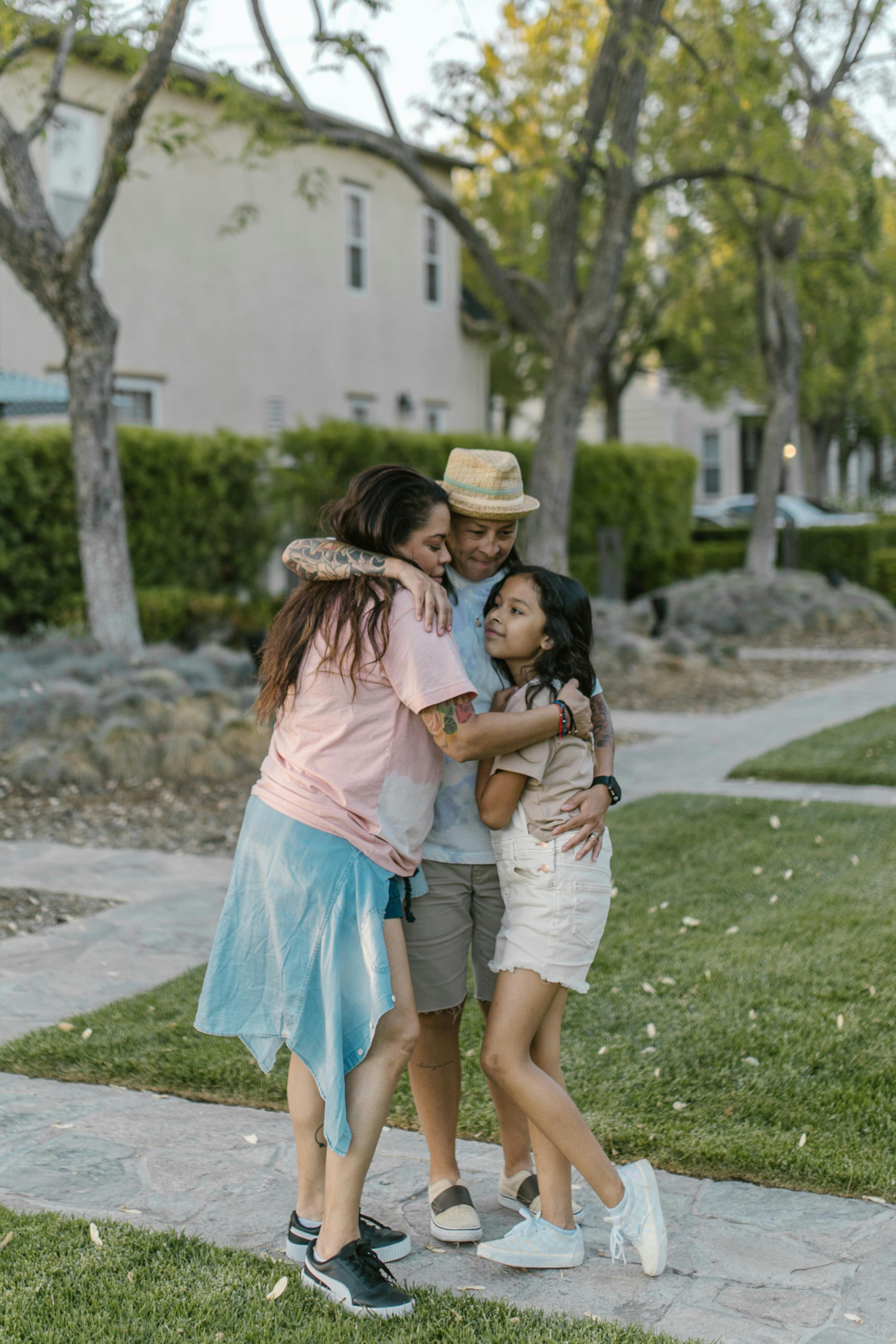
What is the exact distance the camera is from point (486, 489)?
9.27ft

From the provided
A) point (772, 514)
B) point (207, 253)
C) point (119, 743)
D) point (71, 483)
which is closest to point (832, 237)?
point (772, 514)

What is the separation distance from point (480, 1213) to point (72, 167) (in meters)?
14.9

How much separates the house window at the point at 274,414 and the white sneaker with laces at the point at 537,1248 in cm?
1603

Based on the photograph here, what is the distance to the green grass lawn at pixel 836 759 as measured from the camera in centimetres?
795

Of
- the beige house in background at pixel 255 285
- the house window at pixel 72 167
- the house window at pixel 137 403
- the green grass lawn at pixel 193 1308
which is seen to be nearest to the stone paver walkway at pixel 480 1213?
the green grass lawn at pixel 193 1308

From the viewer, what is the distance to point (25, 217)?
29.4 ft

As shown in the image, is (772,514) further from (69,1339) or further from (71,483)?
(69,1339)

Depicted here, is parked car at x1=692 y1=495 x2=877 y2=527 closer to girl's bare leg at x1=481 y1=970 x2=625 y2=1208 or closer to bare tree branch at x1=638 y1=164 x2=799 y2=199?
bare tree branch at x1=638 y1=164 x2=799 y2=199

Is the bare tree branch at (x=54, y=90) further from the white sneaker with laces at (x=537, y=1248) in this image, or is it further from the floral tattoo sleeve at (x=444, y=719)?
the white sneaker with laces at (x=537, y=1248)

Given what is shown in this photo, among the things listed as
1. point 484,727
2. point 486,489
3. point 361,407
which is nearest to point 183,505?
point 361,407

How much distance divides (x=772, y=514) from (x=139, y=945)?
13715mm

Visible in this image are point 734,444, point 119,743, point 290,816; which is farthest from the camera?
point 734,444

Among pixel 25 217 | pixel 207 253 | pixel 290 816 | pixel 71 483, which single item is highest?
pixel 207 253

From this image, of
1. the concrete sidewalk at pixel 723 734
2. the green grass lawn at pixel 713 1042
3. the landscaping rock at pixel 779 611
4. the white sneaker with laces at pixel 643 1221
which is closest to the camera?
the white sneaker with laces at pixel 643 1221
